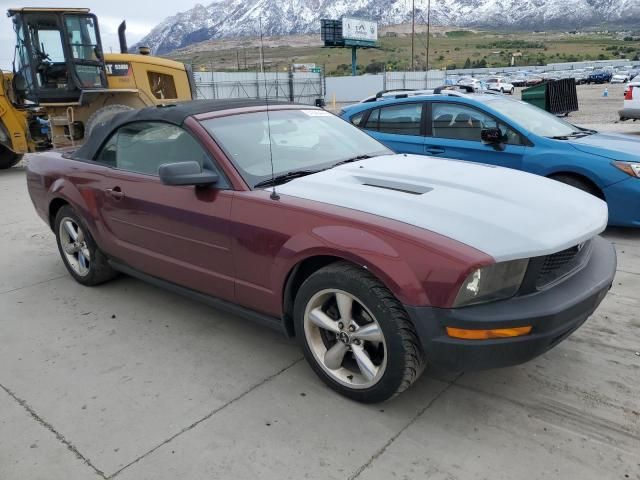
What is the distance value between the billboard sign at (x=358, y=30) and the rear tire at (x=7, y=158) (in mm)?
52527

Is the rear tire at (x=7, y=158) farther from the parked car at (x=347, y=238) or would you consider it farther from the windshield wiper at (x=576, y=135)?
the windshield wiper at (x=576, y=135)

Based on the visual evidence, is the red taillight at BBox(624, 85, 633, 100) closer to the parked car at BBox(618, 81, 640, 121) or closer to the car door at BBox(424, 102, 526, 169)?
the parked car at BBox(618, 81, 640, 121)

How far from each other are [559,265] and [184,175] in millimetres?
2059

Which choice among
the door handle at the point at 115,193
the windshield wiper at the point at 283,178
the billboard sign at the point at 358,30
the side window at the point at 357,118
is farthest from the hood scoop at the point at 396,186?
the billboard sign at the point at 358,30

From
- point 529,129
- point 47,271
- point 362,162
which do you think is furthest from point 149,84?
point 362,162

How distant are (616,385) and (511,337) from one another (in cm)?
101

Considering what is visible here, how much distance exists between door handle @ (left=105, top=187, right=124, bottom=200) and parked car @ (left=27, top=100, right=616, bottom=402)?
0.01m

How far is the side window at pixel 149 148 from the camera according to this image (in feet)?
11.1

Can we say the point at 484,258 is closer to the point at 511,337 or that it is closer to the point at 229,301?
the point at 511,337

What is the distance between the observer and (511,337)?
2.29m

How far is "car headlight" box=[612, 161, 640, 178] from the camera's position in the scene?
198 inches

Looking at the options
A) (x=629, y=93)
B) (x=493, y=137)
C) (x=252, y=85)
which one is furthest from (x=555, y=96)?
(x=252, y=85)

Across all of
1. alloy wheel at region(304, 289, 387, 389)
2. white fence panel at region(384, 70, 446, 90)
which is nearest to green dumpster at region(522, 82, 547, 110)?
alloy wheel at region(304, 289, 387, 389)

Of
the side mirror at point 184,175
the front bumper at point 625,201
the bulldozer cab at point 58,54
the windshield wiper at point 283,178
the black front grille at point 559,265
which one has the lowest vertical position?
the front bumper at point 625,201
